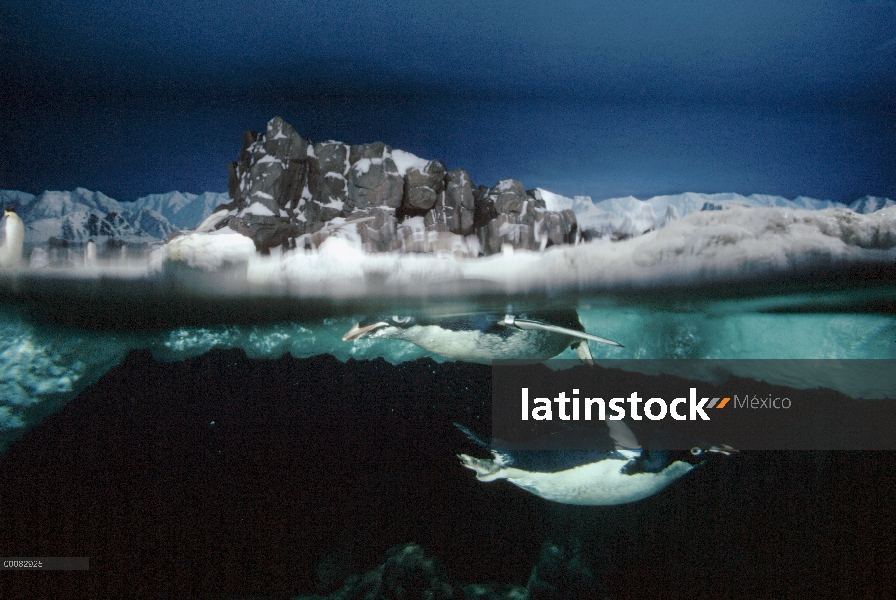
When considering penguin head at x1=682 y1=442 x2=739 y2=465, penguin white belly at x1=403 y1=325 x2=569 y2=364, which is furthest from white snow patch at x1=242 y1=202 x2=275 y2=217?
penguin head at x1=682 y1=442 x2=739 y2=465

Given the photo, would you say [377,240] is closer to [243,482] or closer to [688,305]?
[243,482]

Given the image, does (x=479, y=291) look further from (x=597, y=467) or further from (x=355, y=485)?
(x=355, y=485)

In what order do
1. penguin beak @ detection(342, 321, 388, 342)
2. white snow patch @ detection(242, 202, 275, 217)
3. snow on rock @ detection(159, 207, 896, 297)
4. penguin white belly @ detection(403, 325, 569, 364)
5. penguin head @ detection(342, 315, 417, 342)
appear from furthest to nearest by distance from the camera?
white snow patch @ detection(242, 202, 275, 217) → penguin white belly @ detection(403, 325, 569, 364) → penguin head @ detection(342, 315, 417, 342) → penguin beak @ detection(342, 321, 388, 342) → snow on rock @ detection(159, 207, 896, 297)

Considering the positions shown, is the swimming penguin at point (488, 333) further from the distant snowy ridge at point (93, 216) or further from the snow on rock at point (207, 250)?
the distant snowy ridge at point (93, 216)

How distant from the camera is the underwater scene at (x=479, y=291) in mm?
4508

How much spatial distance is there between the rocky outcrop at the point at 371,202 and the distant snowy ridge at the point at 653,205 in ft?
0.94

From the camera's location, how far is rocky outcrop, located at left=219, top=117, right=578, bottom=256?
6215 mm

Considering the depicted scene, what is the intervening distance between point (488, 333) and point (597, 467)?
2315 mm

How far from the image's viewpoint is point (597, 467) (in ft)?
15.4

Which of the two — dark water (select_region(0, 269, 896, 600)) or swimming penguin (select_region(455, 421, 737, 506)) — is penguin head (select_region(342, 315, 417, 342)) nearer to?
dark water (select_region(0, 269, 896, 600))

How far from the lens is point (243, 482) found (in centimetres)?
675

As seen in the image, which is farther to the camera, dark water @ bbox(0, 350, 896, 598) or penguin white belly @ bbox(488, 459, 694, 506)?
dark water @ bbox(0, 350, 896, 598)

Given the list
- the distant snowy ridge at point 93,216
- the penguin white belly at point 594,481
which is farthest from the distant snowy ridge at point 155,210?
the penguin white belly at point 594,481

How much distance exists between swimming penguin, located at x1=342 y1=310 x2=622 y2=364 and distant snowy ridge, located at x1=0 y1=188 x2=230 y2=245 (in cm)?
368
